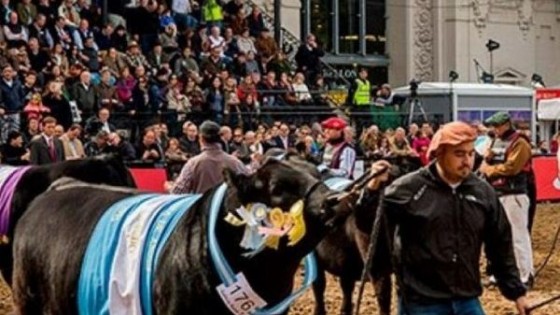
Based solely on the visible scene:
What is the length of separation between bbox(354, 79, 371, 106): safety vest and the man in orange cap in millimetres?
22732

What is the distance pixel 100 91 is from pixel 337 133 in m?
9.88

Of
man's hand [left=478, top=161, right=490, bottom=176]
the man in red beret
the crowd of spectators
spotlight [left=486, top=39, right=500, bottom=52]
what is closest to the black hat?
the man in red beret

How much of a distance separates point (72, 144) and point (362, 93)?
43.1 ft

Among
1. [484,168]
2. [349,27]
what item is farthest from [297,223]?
[349,27]

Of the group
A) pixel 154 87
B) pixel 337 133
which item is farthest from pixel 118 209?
pixel 154 87

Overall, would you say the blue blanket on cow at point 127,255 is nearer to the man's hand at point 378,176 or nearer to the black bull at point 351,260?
the man's hand at point 378,176

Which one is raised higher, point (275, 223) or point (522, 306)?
point (275, 223)

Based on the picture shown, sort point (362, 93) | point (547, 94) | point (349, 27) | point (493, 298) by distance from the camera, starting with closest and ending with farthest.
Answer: point (493, 298) < point (362, 93) < point (547, 94) < point (349, 27)

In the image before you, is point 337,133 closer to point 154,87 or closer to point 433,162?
point 433,162

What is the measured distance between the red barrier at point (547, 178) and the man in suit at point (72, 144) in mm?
11200

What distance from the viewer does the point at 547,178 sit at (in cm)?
2581

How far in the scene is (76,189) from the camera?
686 cm

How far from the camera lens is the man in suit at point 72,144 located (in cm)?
1719

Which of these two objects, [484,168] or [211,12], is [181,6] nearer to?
[211,12]
